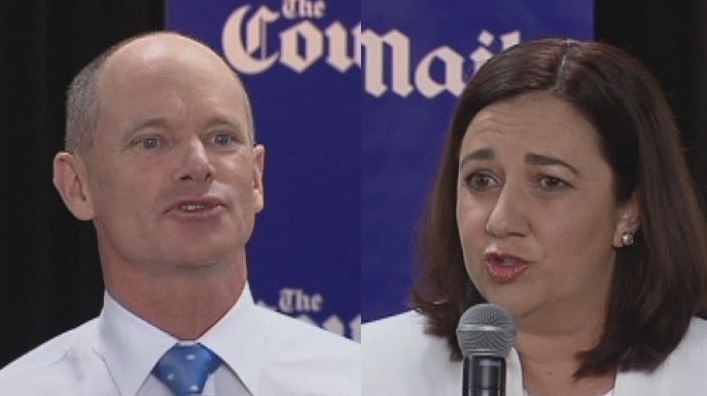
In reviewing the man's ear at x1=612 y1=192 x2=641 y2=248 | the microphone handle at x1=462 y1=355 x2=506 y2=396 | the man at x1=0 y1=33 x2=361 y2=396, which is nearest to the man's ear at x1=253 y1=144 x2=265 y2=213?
the man at x1=0 y1=33 x2=361 y2=396

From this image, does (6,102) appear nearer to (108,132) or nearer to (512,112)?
(108,132)

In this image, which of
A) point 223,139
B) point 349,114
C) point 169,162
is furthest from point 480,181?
point 349,114

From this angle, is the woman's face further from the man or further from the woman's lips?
the man

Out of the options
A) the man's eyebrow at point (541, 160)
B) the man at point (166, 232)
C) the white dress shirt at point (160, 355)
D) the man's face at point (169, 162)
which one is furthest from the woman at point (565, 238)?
the man's face at point (169, 162)

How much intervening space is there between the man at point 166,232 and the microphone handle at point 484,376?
894 millimetres

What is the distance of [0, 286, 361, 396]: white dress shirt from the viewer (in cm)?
249

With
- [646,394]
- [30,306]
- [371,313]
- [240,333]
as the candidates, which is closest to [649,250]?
[646,394]

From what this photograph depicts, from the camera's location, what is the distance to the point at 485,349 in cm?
166

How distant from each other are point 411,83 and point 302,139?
1.17 ft

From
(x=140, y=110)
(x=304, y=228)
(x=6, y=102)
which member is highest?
(x=140, y=110)

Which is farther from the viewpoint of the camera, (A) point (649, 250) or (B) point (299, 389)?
(A) point (649, 250)

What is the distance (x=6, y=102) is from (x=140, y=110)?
1.14m

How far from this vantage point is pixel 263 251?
3.36m

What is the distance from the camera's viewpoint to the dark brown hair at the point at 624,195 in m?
2.72
